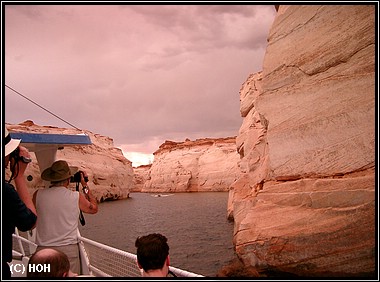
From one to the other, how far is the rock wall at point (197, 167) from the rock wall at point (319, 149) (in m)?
52.5

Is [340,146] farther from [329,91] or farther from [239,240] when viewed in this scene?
[239,240]

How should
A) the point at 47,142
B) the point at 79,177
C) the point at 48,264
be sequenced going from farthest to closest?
the point at 47,142, the point at 79,177, the point at 48,264

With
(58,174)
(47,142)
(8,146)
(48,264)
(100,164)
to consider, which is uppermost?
(100,164)

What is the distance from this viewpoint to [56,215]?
11.4ft

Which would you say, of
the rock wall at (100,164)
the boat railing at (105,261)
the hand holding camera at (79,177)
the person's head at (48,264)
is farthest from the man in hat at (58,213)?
the rock wall at (100,164)

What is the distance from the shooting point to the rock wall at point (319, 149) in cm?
680

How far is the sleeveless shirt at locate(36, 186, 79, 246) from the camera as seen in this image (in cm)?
A: 348

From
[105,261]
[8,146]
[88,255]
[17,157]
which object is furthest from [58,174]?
[88,255]

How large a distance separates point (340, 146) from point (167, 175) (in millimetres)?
67204

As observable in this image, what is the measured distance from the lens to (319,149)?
7.82 metres

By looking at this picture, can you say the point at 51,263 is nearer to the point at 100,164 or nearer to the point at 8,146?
the point at 8,146

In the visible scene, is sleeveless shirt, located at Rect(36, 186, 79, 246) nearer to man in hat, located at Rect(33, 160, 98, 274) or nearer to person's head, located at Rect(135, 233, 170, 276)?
man in hat, located at Rect(33, 160, 98, 274)

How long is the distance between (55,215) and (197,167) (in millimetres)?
67696

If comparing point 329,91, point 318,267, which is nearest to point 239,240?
point 318,267
